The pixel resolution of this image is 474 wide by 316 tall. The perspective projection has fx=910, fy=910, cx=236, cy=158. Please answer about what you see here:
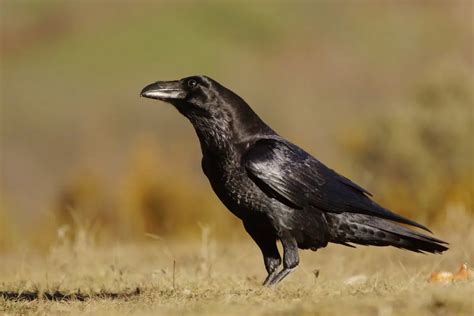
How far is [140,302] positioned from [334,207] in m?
1.55

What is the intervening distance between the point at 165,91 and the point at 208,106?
31 cm

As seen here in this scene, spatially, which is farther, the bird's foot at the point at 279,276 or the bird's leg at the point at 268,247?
the bird's leg at the point at 268,247

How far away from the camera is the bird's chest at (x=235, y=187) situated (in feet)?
19.3

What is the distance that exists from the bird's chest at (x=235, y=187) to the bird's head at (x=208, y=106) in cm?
23

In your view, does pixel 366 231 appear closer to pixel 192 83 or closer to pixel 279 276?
pixel 279 276

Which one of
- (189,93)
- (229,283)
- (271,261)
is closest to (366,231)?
(271,261)

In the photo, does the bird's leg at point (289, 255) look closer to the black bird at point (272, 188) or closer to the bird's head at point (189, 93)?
the black bird at point (272, 188)

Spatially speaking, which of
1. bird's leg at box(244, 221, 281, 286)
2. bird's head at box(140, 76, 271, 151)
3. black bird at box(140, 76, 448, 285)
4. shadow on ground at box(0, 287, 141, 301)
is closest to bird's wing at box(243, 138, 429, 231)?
black bird at box(140, 76, 448, 285)

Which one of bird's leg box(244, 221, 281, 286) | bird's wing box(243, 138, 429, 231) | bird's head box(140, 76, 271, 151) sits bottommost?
bird's leg box(244, 221, 281, 286)

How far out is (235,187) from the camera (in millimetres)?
5887

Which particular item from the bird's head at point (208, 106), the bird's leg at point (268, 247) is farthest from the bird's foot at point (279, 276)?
the bird's head at point (208, 106)

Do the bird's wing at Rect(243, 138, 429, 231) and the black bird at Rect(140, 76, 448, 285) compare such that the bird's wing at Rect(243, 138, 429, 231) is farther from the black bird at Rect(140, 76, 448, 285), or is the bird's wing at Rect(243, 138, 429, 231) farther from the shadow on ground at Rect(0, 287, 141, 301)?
the shadow on ground at Rect(0, 287, 141, 301)

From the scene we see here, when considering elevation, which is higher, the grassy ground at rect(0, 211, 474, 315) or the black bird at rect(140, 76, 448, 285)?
the black bird at rect(140, 76, 448, 285)

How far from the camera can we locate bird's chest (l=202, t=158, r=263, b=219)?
5.89m
